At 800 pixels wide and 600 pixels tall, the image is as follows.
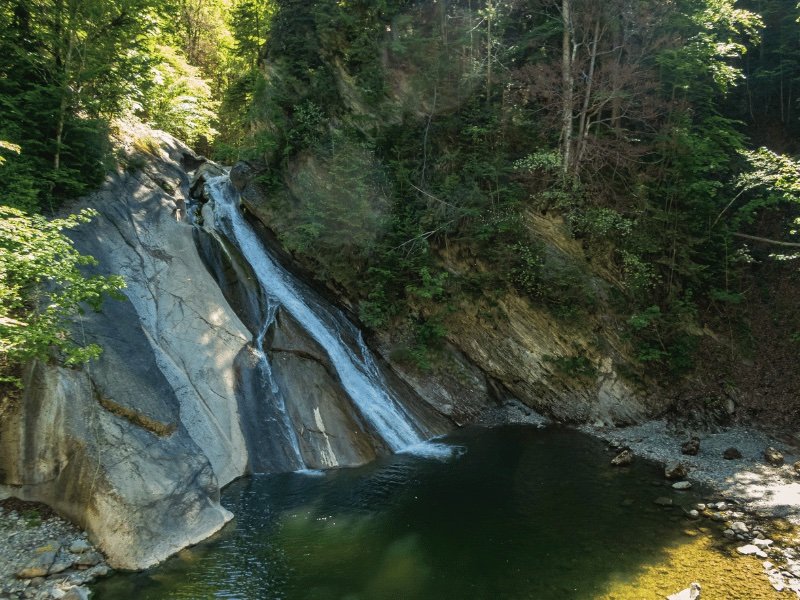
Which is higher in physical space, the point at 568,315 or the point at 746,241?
the point at 746,241

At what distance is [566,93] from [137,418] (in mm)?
15103

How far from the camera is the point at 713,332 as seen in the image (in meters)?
14.9

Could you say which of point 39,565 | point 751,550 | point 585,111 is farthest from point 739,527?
point 585,111

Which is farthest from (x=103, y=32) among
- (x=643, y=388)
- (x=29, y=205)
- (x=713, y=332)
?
(x=713, y=332)

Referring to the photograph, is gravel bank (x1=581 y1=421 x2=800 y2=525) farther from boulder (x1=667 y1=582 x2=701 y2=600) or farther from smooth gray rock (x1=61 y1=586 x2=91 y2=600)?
smooth gray rock (x1=61 y1=586 x2=91 y2=600)

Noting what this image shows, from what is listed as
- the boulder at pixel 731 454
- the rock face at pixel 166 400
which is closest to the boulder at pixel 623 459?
the boulder at pixel 731 454

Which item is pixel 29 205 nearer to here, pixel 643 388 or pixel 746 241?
pixel 643 388

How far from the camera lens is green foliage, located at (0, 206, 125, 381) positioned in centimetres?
741

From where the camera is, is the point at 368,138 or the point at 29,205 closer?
the point at 29,205

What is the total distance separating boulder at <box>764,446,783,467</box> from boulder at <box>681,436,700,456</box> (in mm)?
1421

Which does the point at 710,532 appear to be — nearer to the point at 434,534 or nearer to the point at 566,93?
the point at 434,534

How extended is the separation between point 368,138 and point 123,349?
427 inches

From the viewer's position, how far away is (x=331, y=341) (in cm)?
1465

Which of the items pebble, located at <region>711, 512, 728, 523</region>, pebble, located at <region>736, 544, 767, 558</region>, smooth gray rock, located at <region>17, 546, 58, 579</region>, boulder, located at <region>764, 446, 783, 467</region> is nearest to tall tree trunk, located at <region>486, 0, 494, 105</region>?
boulder, located at <region>764, 446, 783, 467</region>
